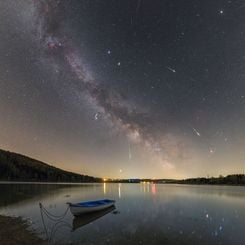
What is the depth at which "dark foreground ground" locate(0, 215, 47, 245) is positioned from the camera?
82.6 feet

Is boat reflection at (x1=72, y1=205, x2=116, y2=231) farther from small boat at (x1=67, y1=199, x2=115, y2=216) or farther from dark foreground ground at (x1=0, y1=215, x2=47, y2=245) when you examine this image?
dark foreground ground at (x1=0, y1=215, x2=47, y2=245)

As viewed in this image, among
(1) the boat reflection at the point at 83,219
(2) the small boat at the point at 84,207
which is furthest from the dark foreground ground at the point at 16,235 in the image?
(2) the small boat at the point at 84,207

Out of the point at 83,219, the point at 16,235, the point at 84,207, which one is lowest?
the point at 16,235

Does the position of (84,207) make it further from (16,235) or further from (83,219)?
(16,235)

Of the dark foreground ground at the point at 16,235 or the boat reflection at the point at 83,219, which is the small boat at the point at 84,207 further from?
the dark foreground ground at the point at 16,235

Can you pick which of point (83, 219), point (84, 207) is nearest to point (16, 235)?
point (83, 219)

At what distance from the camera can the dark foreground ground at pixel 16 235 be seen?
25.2 m

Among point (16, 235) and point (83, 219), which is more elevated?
point (83, 219)

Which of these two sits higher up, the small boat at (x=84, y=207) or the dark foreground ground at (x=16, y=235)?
the small boat at (x=84, y=207)

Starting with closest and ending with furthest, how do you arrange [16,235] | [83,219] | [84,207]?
[16,235] → [83,219] → [84,207]

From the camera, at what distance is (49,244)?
2512 centimetres

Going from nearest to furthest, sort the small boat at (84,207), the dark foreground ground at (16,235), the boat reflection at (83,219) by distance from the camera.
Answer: the dark foreground ground at (16,235)
the boat reflection at (83,219)
the small boat at (84,207)

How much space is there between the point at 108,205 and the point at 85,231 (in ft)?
87.0

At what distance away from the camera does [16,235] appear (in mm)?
27641
